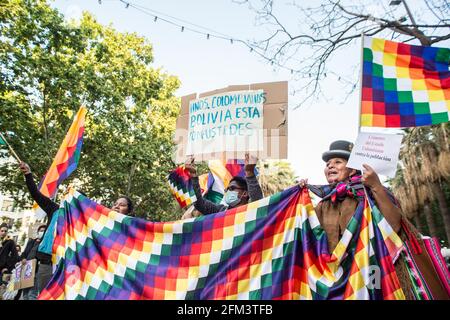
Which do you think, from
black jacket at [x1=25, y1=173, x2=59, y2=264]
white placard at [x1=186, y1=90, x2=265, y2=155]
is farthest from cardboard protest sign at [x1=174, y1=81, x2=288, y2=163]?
black jacket at [x1=25, y1=173, x2=59, y2=264]

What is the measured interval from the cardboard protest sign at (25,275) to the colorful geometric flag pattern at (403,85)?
15.7 ft

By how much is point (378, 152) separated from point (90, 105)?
1375cm

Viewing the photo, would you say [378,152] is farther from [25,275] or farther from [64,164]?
[25,275]

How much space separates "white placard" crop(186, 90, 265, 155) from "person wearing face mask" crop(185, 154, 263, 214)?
0.66ft

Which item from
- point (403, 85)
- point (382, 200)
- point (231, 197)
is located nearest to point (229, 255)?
point (231, 197)

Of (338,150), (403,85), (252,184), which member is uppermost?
(403,85)

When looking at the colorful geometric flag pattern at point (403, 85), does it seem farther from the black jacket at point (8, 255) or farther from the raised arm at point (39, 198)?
the black jacket at point (8, 255)

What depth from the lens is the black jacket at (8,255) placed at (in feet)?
24.2

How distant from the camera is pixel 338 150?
3.11 m

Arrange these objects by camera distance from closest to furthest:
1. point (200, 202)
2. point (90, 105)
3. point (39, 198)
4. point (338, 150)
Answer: point (338, 150), point (39, 198), point (200, 202), point (90, 105)

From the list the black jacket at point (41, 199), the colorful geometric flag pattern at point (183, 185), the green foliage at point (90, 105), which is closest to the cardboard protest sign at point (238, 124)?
the black jacket at point (41, 199)

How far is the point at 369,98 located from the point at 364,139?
598mm

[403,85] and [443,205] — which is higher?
[403,85]

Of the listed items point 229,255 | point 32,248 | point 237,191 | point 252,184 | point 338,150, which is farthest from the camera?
point 32,248
